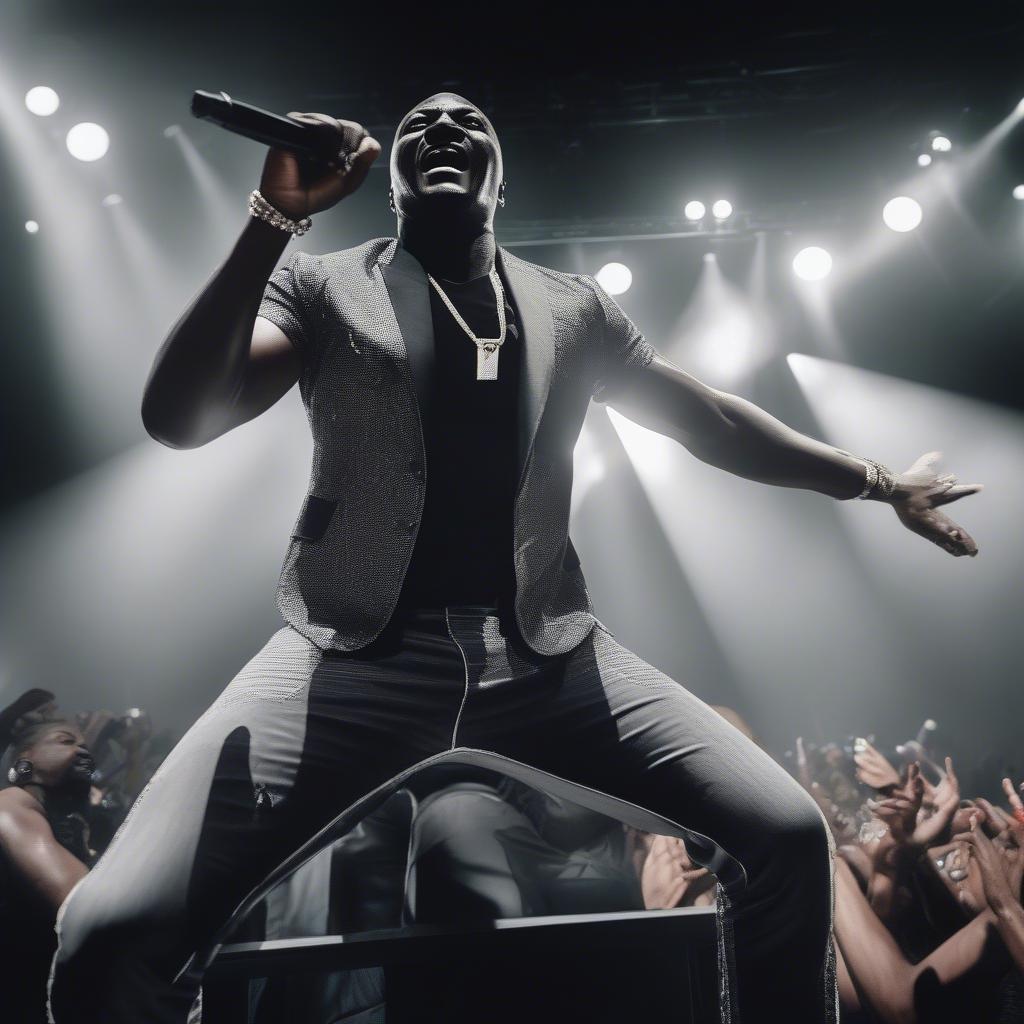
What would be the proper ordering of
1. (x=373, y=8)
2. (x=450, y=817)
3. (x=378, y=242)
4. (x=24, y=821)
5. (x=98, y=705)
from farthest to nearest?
1. (x=98, y=705)
2. (x=373, y=8)
3. (x=24, y=821)
4. (x=450, y=817)
5. (x=378, y=242)

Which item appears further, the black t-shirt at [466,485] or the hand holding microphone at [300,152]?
the black t-shirt at [466,485]

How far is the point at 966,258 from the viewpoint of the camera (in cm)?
730

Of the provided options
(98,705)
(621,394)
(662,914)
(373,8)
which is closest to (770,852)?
(662,914)

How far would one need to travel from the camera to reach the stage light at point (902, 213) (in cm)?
692

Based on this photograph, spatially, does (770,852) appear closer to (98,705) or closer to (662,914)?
(662,914)

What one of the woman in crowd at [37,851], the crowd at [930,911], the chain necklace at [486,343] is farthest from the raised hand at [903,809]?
the woman in crowd at [37,851]

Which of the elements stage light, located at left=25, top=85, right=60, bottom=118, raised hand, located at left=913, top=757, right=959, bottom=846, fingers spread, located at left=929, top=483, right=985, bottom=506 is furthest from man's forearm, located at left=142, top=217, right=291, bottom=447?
stage light, located at left=25, top=85, right=60, bottom=118

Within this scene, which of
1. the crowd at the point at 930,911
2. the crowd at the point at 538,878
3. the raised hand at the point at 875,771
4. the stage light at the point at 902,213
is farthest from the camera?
the stage light at the point at 902,213

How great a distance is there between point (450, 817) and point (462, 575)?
2.88ft

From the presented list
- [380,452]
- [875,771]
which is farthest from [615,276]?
[380,452]

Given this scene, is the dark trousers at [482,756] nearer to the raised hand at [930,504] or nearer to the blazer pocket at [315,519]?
the blazer pocket at [315,519]

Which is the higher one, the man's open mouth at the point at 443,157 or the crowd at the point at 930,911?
the man's open mouth at the point at 443,157

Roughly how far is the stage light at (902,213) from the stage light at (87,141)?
6.22 m

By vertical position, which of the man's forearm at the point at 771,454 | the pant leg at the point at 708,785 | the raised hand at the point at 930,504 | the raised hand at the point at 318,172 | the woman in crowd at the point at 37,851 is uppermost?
the raised hand at the point at 318,172
